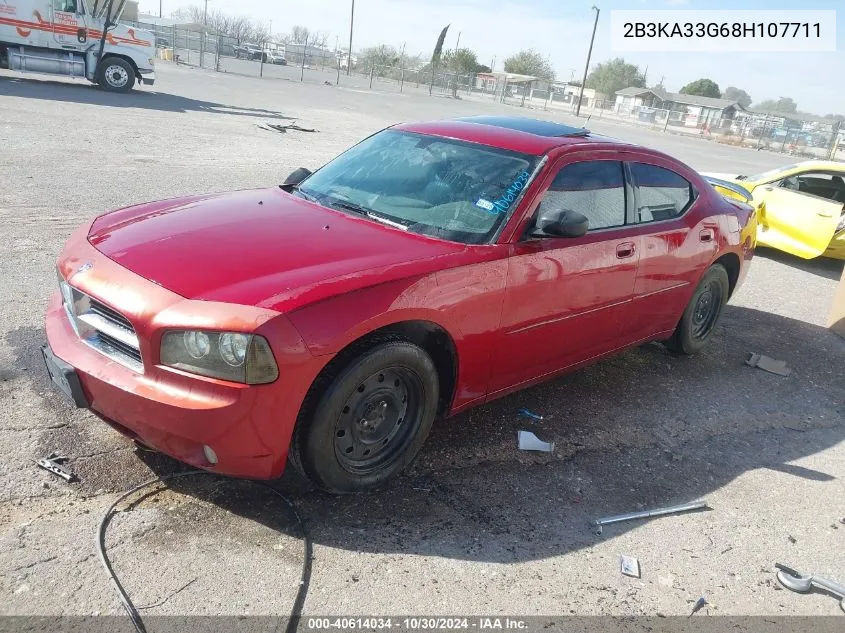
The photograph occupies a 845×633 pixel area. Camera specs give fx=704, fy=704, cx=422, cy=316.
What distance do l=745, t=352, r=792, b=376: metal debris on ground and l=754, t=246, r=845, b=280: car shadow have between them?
170 inches

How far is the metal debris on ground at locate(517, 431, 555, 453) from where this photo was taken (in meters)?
3.91

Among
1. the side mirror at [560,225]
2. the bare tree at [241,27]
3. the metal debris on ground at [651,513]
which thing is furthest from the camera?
the bare tree at [241,27]

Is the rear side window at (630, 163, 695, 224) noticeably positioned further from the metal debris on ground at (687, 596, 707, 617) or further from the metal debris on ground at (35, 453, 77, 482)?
the metal debris on ground at (35, 453, 77, 482)

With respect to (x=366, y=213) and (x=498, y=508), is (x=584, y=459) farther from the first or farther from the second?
(x=366, y=213)

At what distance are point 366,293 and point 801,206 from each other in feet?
27.8

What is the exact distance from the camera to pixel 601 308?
4.23 meters

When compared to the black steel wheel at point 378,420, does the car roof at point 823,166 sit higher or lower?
higher

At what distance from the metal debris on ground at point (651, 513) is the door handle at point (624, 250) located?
1.48 meters

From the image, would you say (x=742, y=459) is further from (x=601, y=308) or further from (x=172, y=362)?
(x=172, y=362)

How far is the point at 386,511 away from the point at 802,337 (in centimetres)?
517

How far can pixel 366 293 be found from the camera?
2.93 meters

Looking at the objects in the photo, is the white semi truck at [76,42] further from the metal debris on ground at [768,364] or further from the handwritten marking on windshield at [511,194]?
the handwritten marking on windshield at [511,194]

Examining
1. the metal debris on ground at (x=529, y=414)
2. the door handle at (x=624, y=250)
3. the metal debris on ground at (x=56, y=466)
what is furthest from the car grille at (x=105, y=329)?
the door handle at (x=624, y=250)

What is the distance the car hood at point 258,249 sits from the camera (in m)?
2.82
